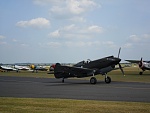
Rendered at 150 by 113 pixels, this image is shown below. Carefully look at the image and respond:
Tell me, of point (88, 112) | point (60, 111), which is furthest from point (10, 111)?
point (88, 112)

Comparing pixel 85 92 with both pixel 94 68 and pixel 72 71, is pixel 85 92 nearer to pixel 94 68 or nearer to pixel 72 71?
pixel 94 68

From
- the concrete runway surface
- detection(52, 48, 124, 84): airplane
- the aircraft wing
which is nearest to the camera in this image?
the concrete runway surface

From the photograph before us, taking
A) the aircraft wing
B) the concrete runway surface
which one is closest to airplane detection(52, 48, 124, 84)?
the aircraft wing

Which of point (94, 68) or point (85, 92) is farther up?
point (94, 68)

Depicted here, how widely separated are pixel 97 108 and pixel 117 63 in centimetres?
1802

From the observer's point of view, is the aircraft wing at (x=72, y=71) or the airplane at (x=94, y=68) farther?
the aircraft wing at (x=72, y=71)

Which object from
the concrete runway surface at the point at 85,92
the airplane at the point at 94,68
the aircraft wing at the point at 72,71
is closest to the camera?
the concrete runway surface at the point at 85,92

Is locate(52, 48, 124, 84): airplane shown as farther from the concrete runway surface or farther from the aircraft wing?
the concrete runway surface

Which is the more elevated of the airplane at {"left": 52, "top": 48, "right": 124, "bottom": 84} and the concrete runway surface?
the airplane at {"left": 52, "top": 48, "right": 124, "bottom": 84}

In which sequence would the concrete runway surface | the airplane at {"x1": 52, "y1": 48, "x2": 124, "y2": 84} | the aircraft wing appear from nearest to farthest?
the concrete runway surface < the airplane at {"x1": 52, "y1": 48, "x2": 124, "y2": 84} < the aircraft wing

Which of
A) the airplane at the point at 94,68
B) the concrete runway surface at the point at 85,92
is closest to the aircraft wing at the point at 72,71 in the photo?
the airplane at the point at 94,68

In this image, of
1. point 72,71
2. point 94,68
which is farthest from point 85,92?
point 72,71

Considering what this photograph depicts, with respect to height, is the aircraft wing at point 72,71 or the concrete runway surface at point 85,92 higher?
the aircraft wing at point 72,71

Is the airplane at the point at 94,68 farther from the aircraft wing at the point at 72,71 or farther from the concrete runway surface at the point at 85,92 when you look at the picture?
the concrete runway surface at the point at 85,92
